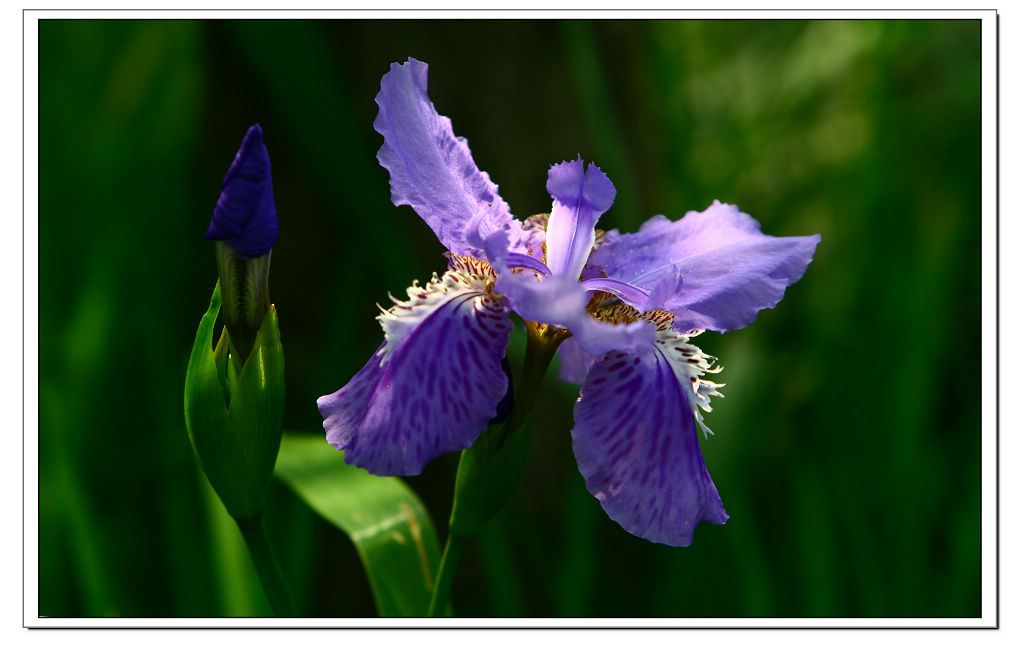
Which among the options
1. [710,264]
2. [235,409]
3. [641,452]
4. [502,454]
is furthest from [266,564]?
[710,264]

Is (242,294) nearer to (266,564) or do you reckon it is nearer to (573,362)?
(266,564)

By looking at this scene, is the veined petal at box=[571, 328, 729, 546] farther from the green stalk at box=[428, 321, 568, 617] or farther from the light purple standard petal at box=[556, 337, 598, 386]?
the light purple standard petal at box=[556, 337, 598, 386]

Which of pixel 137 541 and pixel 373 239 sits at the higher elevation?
pixel 373 239

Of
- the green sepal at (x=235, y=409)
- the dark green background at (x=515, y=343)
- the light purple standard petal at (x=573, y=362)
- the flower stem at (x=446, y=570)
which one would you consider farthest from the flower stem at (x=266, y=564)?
the dark green background at (x=515, y=343)

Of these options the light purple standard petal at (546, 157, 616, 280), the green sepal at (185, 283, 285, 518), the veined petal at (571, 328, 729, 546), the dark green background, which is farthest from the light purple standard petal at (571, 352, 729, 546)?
the dark green background
